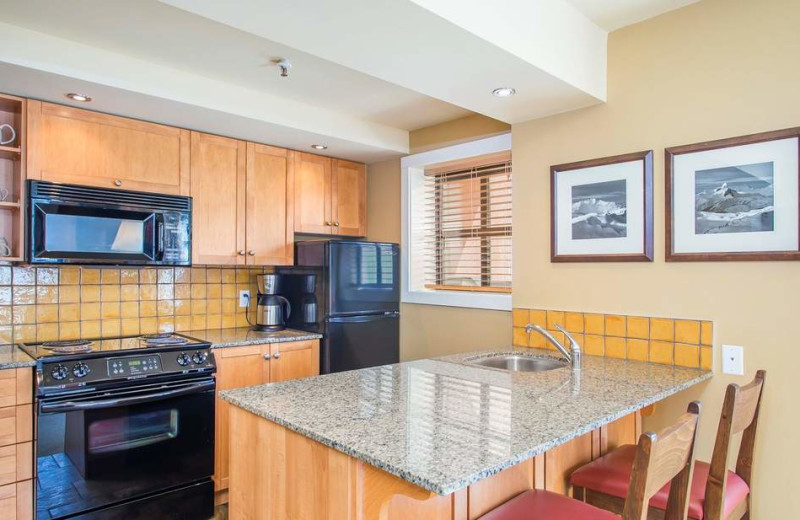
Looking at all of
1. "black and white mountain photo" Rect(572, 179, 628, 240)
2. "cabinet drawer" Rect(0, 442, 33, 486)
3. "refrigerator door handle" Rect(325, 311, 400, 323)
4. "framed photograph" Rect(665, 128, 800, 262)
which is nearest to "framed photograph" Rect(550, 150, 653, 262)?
"black and white mountain photo" Rect(572, 179, 628, 240)

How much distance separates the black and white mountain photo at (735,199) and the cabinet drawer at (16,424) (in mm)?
2969

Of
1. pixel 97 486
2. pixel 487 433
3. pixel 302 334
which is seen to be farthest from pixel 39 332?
pixel 487 433

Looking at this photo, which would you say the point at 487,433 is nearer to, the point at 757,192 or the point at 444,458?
the point at 444,458

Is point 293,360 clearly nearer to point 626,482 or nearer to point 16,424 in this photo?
point 16,424

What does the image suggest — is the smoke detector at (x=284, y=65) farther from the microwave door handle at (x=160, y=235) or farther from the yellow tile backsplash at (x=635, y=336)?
the yellow tile backsplash at (x=635, y=336)

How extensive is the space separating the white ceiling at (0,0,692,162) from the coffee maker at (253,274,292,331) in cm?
95

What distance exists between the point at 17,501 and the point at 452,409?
2021mm

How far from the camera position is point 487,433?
128cm

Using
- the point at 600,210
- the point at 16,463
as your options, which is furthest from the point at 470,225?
the point at 16,463

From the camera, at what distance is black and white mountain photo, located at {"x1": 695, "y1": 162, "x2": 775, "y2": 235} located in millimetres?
1943

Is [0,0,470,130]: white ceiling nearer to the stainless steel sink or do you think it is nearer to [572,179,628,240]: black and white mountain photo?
[572,179,628,240]: black and white mountain photo

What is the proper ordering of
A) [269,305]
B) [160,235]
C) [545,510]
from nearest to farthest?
[545,510] < [160,235] < [269,305]

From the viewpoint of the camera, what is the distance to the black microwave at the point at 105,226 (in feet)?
8.00

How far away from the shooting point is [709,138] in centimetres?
209
